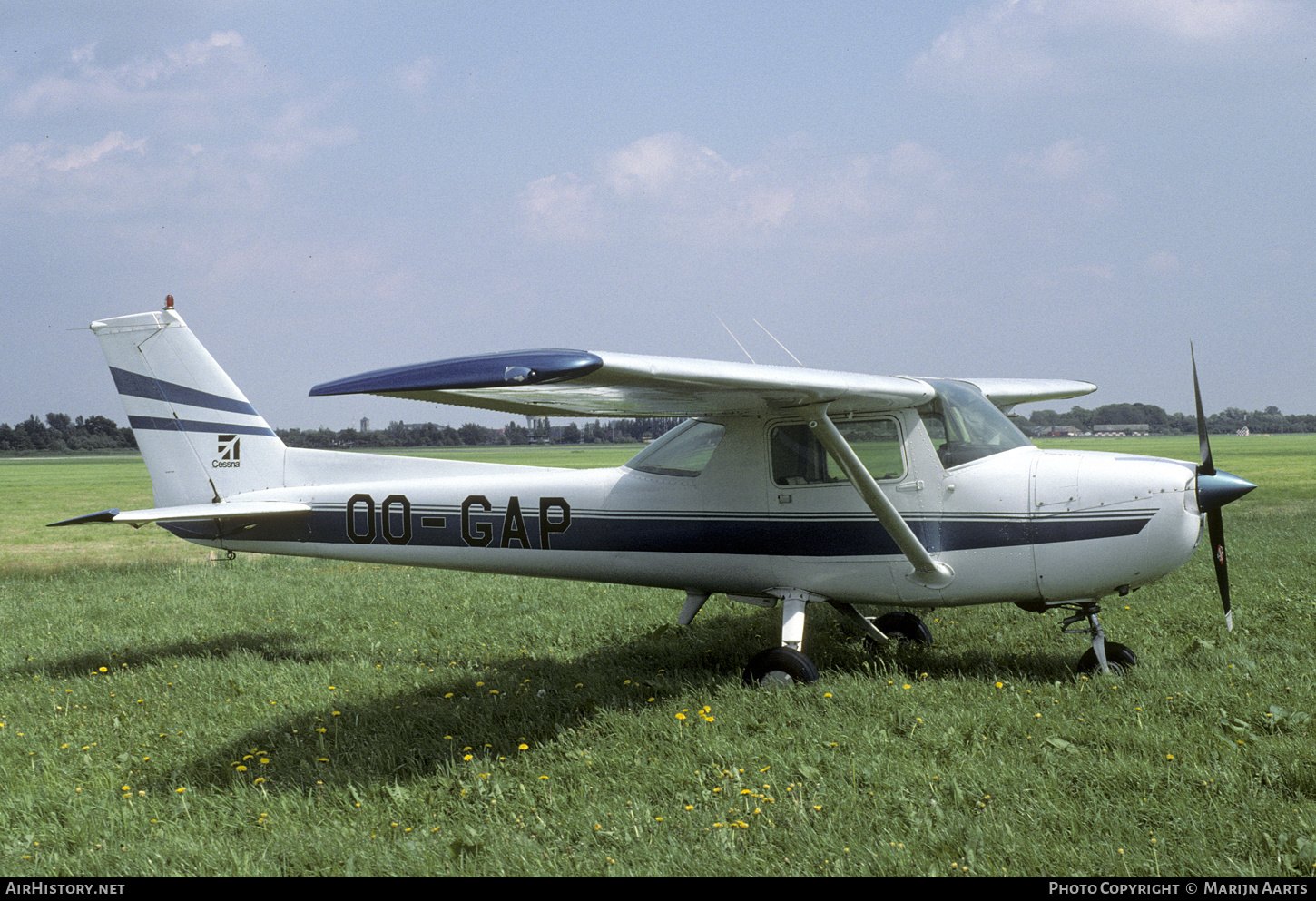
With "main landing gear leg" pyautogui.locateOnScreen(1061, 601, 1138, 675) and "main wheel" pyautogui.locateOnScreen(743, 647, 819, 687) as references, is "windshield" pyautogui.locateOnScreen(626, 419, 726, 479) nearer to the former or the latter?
"main wheel" pyautogui.locateOnScreen(743, 647, 819, 687)

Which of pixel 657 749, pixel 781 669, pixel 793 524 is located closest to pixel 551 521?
pixel 793 524

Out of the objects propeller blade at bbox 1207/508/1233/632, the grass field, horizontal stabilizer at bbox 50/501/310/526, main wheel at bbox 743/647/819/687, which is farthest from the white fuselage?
the grass field

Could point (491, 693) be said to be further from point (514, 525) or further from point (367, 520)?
point (367, 520)

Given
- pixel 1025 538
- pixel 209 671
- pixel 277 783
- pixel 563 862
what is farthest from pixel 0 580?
pixel 1025 538

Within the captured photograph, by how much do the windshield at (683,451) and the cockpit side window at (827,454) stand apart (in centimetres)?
51

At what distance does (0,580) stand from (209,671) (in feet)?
28.4

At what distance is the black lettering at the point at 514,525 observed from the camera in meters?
7.02

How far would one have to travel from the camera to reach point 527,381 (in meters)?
4.18

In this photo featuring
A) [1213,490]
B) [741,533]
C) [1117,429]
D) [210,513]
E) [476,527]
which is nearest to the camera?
[1213,490]

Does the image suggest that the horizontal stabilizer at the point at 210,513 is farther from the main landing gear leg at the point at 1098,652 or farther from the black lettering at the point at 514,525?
the main landing gear leg at the point at 1098,652

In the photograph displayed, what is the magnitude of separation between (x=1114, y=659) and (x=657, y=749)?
3.64 m

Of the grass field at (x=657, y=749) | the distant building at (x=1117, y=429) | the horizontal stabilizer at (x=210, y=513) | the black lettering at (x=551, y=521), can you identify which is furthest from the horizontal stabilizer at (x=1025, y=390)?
the distant building at (x=1117, y=429)

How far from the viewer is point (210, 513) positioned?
748 cm
